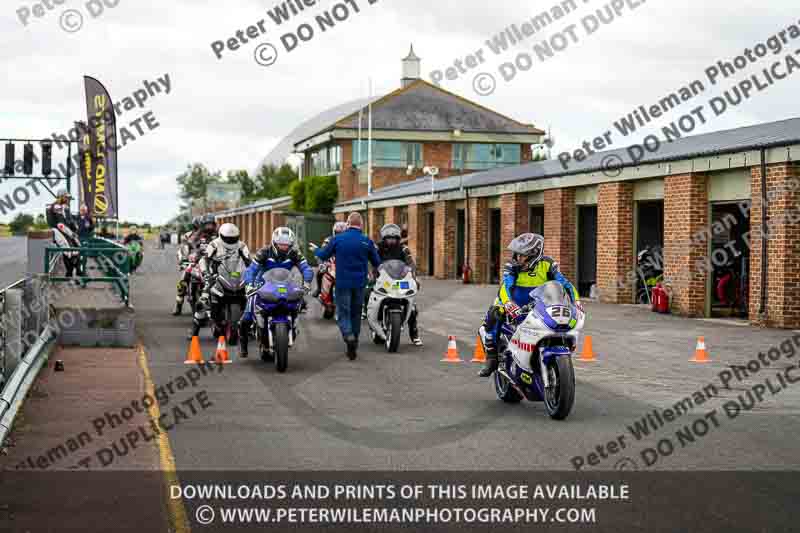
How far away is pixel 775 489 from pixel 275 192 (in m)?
131

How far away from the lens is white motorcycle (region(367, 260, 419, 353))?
15.9m

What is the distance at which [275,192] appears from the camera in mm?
136125

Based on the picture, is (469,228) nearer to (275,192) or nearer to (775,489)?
(775,489)

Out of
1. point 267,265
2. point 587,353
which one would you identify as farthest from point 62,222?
point 587,353

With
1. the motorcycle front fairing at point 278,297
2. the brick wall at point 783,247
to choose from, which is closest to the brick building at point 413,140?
the brick wall at point 783,247

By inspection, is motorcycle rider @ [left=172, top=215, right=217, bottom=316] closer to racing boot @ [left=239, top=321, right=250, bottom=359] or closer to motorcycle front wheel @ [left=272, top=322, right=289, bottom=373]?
racing boot @ [left=239, top=321, right=250, bottom=359]

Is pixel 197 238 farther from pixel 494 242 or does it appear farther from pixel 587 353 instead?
pixel 494 242

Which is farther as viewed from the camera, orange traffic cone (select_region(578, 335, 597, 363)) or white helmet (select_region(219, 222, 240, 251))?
white helmet (select_region(219, 222, 240, 251))

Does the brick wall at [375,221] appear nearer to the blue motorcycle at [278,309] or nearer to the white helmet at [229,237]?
the white helmet at [229,237]

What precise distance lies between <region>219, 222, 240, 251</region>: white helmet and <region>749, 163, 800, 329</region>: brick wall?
10.3 m

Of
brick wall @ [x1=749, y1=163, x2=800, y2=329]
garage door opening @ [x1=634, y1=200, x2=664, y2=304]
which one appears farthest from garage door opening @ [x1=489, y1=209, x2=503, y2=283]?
brick wall @ [x1=749, y1=163, x2=800, y2=329]

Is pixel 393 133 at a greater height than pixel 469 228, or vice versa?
pixel 393 133

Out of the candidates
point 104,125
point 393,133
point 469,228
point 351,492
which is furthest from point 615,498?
point 393,133

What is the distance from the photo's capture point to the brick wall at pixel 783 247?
65.8 feet
